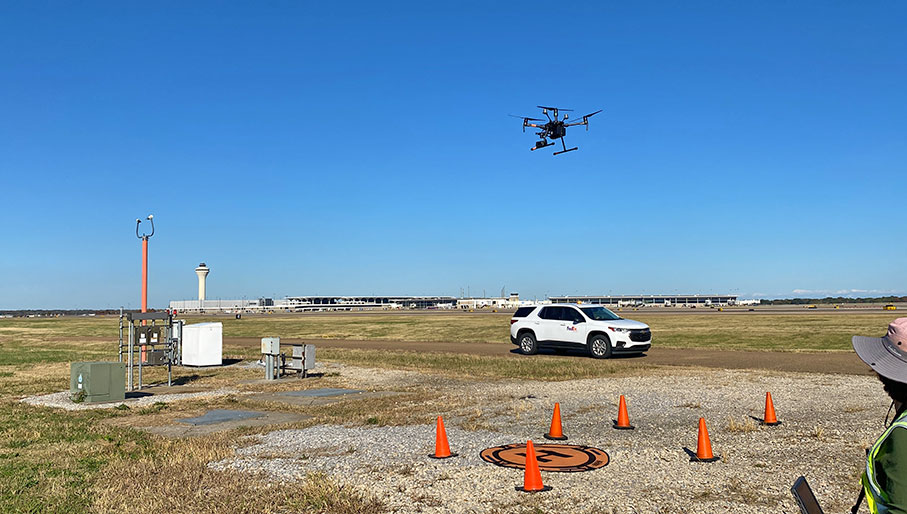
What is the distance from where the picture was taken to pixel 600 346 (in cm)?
2564

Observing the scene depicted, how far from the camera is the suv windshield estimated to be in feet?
86.1

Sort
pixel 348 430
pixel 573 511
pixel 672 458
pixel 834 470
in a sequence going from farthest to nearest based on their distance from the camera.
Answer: pixel 348 430
pixel 672 458
pixel 834 470
pixel 573 511

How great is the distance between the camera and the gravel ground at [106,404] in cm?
1562

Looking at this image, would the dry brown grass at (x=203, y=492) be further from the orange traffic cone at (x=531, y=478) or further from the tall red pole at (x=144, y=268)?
the tall red pole at (x=144, y=268)

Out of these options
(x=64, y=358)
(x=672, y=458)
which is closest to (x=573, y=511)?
(x=672, y=458)

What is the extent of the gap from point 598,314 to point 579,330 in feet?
3.19

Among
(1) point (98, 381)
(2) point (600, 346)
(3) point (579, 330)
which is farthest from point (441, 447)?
(3) point (579, 330)

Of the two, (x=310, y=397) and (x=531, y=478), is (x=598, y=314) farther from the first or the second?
(x=531, y=478)

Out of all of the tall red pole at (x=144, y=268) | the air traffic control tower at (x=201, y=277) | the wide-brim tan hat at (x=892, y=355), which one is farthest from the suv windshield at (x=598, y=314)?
the air traffic control tower at (x=201, y=277)

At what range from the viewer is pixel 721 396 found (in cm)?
1504

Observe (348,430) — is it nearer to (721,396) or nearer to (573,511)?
(573,511)

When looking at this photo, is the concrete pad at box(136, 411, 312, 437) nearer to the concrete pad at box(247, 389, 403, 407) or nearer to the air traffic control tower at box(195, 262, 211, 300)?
the concrete pad at box(247, 389, 403, 407)

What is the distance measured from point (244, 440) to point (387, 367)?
12560mm

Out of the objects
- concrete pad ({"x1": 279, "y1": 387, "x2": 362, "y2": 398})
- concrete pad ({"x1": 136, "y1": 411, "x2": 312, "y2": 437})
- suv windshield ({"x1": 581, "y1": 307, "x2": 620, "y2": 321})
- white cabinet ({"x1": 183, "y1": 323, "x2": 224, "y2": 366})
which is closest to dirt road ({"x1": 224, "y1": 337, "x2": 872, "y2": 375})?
suv windshield ({"x1": 581, "y1": 307, "x2": 620, "y2": 321})
